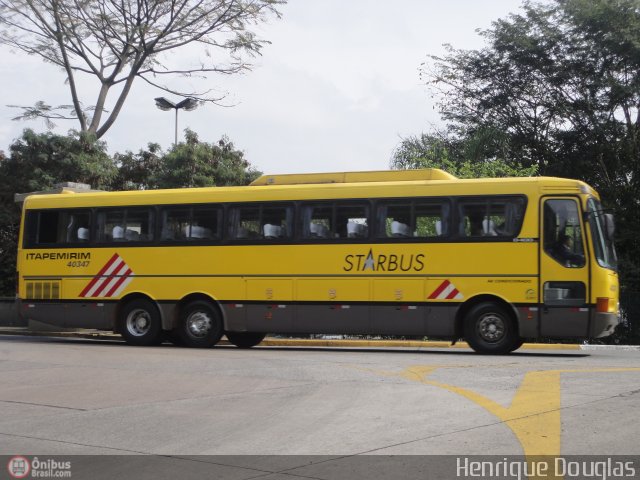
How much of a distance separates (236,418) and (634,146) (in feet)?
98.8

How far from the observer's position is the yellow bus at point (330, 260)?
17.8 meters

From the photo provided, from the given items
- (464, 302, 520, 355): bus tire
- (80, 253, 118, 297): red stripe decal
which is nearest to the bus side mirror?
(464, 302, 520, 355): bus tire

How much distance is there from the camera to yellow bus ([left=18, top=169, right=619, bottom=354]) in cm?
1781

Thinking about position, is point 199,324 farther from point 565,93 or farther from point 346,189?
point 565,93

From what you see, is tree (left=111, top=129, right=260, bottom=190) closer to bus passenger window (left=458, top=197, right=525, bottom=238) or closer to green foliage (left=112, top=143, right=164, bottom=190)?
green foliage (left=112, top=143, right=164, bottom=190)

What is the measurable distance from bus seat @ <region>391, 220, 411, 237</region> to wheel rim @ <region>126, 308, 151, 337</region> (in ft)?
18.8

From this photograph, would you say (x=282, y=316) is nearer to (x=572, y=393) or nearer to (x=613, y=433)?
(x=572, y=393)

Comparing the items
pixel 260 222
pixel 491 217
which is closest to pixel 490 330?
pixel 491 217

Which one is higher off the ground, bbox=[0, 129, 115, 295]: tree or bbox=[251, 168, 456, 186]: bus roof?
bbox=[0, 129, 115, 295]: tree

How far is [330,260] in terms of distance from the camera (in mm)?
19234

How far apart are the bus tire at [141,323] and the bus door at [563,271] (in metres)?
8.10

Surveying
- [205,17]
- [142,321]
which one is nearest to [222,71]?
[205,17]

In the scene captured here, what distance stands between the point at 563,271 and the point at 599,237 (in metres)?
0.97

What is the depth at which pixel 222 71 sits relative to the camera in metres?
37.0
